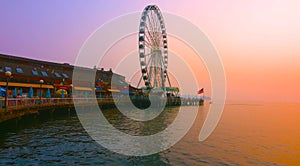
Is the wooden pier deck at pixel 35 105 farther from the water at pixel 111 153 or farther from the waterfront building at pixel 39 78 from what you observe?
the waterfront building at pixel 39 78

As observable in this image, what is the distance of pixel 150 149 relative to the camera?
53.8 feet

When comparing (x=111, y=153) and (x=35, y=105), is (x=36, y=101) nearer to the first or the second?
(x=35, y=105)

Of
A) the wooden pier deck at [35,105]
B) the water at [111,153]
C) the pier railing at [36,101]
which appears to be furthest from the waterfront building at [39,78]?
the water at [111,153]

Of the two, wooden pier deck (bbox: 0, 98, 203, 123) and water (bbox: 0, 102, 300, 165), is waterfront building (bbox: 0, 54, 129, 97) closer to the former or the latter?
wooden pier deck (bbox: 0, 98, 203, 123)

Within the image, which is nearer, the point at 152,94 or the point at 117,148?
the point at 117,148

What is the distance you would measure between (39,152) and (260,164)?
12.3 meters

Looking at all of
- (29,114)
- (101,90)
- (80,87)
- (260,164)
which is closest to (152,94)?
(101,90)

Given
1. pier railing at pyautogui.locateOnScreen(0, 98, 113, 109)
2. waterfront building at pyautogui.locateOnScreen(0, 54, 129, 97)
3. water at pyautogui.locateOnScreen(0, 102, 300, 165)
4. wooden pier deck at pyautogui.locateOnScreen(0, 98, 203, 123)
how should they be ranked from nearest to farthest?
water at pyautogui.locateOnScreen(0, 102, 300, 165) → wooden pier deck at pyautogui.locateOnScreen(0, 98, 203, 123) → pier railing at pyautogui.locateOnScreen(0, 98, 113, 109) → waterfront building at pyautogui.locateOnScreen(0, 54, 129, 97)

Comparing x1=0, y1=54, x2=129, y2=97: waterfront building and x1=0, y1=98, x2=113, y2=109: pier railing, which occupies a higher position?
x1=0, y1=54, x2=129, y2=97: waterfront building

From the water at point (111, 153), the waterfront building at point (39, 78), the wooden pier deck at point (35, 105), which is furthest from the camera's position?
the waterfront building at point (39, 78)

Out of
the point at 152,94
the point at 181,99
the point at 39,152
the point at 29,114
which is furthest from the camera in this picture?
the point at 181,99

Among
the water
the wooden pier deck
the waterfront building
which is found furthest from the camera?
the waterfront building

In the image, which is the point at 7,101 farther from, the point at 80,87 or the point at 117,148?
the point at 80,87

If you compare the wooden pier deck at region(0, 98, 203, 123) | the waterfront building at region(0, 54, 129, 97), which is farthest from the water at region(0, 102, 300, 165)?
the waterfront building at region(0, 54, 129, 97)
